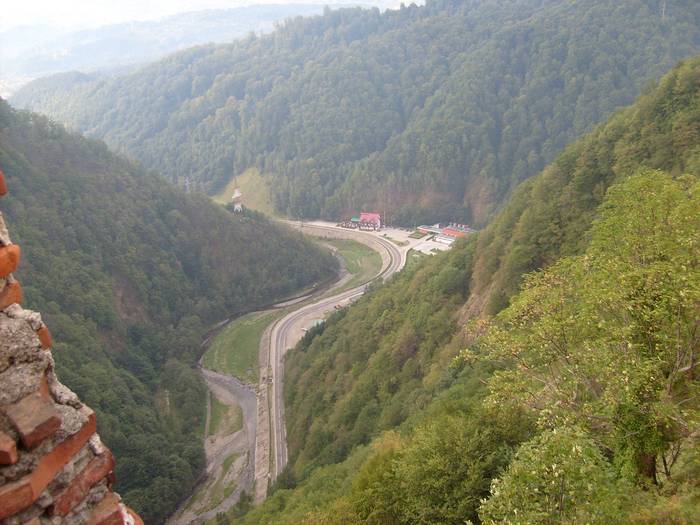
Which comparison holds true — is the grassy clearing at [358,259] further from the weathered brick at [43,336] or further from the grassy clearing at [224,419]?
the weathered brick at [43,336]

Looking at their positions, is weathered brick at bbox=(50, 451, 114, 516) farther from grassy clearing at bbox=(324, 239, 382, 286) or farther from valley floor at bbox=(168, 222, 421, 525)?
grassy clearing at bbox=(324, 239, 382, 286)

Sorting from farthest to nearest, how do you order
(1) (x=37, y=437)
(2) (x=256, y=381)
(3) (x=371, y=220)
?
(3) (x=371, y=220), (2) (x=256, y=381), (1) (x=37, y=437)

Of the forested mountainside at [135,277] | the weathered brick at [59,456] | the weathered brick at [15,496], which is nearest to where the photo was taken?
the weathered brick at [15,496]

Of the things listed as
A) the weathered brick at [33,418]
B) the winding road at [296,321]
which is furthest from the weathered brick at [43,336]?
the winding road at [296,321]

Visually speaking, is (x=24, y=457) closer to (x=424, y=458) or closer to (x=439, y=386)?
(x=424, y=458)

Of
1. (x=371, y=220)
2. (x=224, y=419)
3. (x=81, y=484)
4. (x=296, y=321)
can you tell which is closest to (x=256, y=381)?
(x=224, y=419)

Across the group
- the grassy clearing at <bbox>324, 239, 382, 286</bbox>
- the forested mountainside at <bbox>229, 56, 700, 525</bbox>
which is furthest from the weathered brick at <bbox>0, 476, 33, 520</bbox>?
the grassy clearing at <bbox>324, 239, 382, 286</bbox>

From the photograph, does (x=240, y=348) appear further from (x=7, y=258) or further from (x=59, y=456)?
(x=7, y=258)
